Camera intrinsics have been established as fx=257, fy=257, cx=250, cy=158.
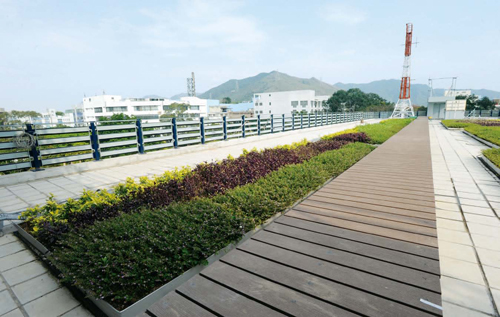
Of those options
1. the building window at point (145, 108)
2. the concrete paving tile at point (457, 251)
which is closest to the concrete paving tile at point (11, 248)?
the concrete paving tile at point (457, 251)

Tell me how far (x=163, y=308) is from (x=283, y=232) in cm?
138

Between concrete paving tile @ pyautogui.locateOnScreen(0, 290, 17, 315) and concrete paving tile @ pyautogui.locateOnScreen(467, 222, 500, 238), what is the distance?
479 centimetres

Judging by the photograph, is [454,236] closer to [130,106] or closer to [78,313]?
[78,313]

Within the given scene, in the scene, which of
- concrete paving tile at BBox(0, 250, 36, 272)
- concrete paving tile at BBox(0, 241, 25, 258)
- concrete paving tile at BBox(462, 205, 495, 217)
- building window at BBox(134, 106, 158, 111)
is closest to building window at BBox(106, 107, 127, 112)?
building window at BBox(134, 106, 158, 111)

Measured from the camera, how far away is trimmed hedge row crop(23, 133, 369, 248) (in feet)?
9.89

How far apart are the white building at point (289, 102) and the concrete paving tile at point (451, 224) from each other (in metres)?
89.0

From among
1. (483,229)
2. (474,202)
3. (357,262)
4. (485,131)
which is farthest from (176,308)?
(485,131)

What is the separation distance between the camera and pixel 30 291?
2219mm

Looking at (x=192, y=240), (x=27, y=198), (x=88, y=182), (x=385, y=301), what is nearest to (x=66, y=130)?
(x=88, y=182)

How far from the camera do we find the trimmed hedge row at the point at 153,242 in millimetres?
1990

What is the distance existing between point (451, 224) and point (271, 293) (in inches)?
118

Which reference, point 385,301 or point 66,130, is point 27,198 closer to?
point 66,130

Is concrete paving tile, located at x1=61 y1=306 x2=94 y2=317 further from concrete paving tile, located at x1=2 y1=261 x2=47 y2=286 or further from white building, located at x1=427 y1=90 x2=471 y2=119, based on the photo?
white building, located at x1=427 y1=90 x2=471 y2=119

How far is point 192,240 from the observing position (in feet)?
7.82
